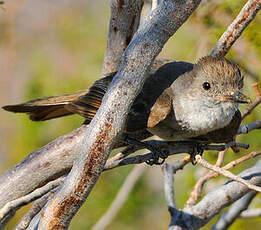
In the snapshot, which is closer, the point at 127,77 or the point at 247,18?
the point at 127,77

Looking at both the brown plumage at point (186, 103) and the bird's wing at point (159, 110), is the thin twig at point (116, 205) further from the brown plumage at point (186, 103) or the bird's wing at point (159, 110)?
the bird's wing at point (159, 110)

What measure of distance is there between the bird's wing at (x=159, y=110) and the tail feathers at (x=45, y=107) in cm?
68

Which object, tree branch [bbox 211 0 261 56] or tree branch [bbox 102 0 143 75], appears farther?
tree branch [bbox 102 0 143 75]

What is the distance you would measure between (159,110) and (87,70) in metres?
2.64

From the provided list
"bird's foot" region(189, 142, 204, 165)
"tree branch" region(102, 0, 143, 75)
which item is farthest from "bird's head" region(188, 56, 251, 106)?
"tree branch" region(102, 0, 143, 75)

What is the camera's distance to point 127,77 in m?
2.52

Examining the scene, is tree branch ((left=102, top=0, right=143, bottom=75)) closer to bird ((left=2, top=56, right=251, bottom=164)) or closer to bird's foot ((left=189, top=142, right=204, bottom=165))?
bird ((left=2, top=56, right=251, bottom=164))

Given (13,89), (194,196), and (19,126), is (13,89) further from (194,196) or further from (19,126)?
(194,196)

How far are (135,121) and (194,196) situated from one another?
639mm

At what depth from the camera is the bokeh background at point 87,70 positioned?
15.3 feet

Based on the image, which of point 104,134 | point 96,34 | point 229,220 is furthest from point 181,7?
point 96,34

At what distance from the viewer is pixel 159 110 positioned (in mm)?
3744

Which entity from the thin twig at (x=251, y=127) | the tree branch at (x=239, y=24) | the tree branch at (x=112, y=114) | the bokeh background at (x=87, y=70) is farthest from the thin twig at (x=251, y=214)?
the tree branch at (x=112, y=114)

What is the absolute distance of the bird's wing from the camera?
12.2ft
